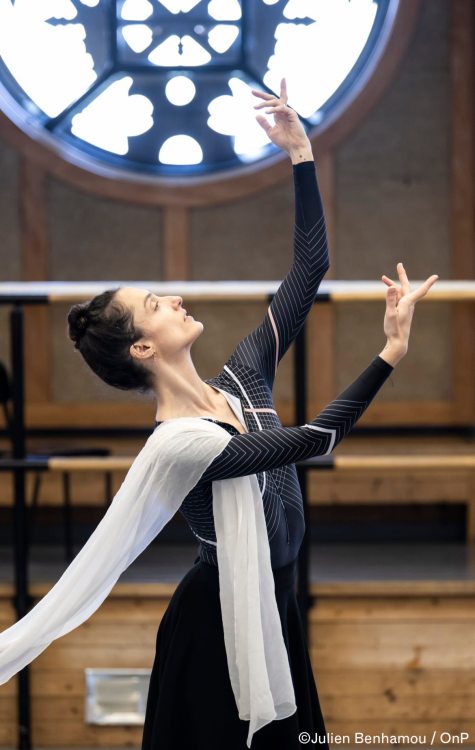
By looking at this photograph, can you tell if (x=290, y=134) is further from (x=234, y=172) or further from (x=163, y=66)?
(x=163, y=66)

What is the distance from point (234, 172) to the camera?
4660mm

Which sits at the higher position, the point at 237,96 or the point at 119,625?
the point at 237,96

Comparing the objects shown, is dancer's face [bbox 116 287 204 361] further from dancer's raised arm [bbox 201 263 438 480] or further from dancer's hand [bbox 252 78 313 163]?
dancer's hand [bbox 252 78 313 163]

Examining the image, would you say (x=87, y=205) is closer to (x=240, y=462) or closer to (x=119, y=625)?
(x=119, y=625)

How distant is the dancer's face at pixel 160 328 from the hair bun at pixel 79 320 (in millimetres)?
80

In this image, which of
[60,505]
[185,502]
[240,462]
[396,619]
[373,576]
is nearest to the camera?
[240,462]

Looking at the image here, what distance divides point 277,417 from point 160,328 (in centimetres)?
29

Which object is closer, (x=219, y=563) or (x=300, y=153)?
(x=219, y=563)

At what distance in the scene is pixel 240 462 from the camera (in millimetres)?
1867

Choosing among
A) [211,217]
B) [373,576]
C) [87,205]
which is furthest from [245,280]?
[373,576]

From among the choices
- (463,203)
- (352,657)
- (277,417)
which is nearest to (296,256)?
(277,417)

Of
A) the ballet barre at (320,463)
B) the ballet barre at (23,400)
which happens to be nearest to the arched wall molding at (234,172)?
the ballet barre at (23,400)

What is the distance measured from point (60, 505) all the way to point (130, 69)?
6.08 feet

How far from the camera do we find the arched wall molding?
4.54 metres
